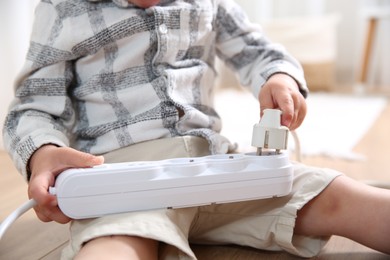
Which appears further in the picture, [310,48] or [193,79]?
[310,48]

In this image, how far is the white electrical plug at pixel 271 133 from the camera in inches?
21.9

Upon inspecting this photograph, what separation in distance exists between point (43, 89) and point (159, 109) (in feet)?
Answer: 0.46

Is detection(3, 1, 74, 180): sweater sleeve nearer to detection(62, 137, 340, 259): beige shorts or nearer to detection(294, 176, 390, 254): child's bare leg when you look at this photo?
detection(62, 137, 340, 259): beige shorts

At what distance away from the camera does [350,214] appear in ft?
1.91

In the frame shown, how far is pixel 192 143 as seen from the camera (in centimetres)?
63

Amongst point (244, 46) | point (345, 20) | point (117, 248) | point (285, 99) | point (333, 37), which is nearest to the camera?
point (117, 248)

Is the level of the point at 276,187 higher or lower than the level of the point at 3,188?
higher

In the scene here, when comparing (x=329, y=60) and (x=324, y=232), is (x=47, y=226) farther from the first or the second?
(x=329, y=60)

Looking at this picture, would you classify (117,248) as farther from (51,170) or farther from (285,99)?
(285,99)

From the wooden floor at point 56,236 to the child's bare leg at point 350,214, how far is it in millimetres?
34

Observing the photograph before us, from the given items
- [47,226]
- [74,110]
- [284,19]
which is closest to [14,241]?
[47,226]

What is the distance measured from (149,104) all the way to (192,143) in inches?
2.8

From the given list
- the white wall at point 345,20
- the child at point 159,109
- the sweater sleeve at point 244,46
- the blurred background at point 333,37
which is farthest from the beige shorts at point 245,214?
the white wall at point 345,20

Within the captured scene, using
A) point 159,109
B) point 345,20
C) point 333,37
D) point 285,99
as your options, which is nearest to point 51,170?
point 159,109
